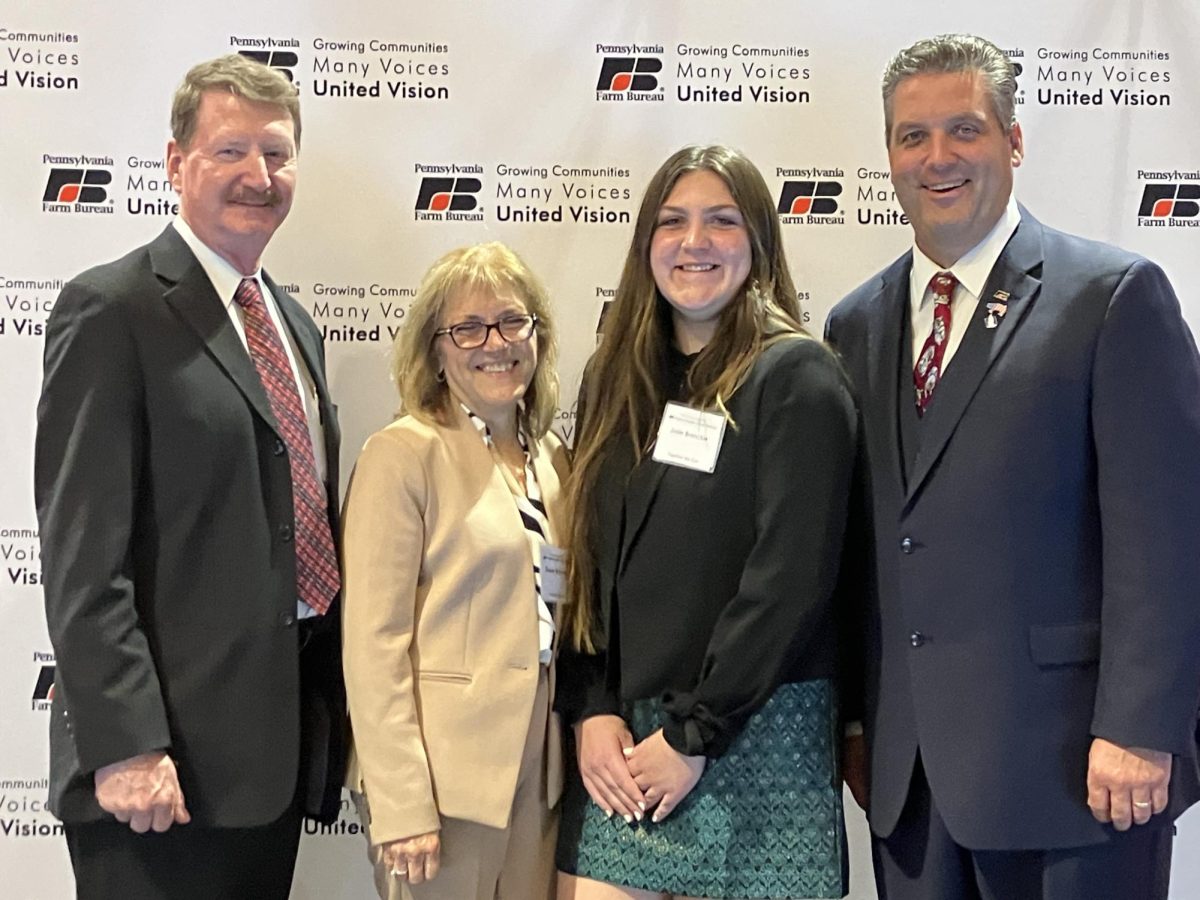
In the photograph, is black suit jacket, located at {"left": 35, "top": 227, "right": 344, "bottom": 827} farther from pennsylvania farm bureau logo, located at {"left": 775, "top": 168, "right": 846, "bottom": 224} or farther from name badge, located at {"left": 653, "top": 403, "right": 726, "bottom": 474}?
pennsylvania farm bureau logo, located at {"left": 775, "top": 168, "right": 846, "bottom": 224}

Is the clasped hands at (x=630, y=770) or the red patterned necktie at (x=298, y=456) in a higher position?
the red patterned necktie at (x=298, y=456)

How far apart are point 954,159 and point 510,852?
4.92 ft

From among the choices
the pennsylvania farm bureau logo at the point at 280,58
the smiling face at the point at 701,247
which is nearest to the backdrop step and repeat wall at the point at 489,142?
the pennsylvania farm bureau logo at the point at 280,58

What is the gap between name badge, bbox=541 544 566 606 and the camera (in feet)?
6.65

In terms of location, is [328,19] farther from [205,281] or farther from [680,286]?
[680,286]

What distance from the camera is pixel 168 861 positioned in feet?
6.11

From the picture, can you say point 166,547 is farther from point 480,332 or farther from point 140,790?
point 480,332

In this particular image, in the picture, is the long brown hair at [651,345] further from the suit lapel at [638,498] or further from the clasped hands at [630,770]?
the clasped hands at [630,770]

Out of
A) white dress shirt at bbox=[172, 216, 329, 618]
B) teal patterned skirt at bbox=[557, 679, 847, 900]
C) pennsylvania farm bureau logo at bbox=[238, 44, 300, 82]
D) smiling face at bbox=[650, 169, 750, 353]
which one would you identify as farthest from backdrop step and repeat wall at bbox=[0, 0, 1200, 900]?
teal patterned skirt at bbox=[557, 679, 847, 900]

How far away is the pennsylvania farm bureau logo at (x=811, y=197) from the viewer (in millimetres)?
2756

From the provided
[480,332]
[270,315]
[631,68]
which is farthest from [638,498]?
[631,68]

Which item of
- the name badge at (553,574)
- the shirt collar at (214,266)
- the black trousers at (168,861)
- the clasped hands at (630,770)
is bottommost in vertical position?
the black trousers at (168,861)

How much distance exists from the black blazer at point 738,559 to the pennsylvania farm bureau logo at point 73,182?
1627 millimetres

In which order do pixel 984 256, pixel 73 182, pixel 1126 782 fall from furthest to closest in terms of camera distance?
pixel 73 182 → pixel 984 256 → pixel 1126 782
